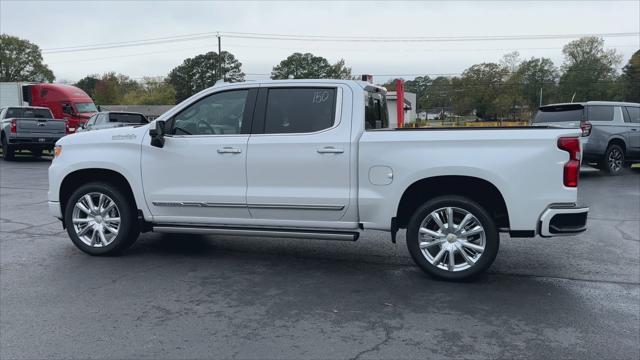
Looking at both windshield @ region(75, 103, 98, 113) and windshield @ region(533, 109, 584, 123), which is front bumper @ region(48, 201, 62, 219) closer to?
windshield @ region(533, 109, 584, 123)

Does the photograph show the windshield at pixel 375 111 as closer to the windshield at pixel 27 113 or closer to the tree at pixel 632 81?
the windshield at pixel 27 113

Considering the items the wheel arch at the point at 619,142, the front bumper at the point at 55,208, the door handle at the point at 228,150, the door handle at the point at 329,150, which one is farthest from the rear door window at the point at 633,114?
the front bumper at the point at 55,208

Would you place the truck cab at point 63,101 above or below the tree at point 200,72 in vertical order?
below

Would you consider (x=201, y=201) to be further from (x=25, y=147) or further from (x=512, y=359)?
(x=25, y=147)

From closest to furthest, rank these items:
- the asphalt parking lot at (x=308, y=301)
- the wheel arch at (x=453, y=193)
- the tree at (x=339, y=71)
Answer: the asphalt parking lot at (x=308, y=301) < the wheel arch at (x=453, y=193) < the tree at (x=339, y=71)

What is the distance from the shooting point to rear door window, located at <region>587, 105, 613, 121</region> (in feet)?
45.8

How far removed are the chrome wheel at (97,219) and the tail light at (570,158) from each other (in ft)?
15.2

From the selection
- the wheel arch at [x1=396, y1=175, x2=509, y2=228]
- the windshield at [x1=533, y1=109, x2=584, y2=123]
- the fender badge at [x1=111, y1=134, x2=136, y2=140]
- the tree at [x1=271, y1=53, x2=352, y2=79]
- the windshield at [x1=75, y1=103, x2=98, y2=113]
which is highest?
the tree at [x1=271, y1=53, x2=352, y2=79]

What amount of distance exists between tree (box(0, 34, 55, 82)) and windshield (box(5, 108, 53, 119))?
267 ft

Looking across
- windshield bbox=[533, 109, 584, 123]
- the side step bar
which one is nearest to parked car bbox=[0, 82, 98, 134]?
windshield bbox=[533, 109, 584, 123]

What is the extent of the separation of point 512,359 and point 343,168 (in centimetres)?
239

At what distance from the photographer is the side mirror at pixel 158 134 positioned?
5.79 metres

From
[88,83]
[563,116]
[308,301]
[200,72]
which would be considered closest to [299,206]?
[308,301]

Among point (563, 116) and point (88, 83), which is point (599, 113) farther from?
point (88, 83)
